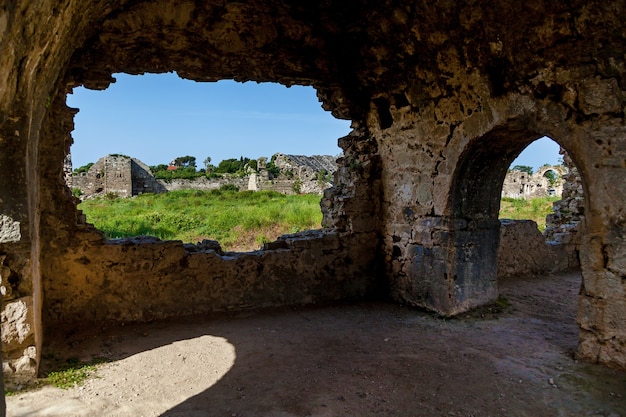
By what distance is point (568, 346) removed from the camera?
4441mm

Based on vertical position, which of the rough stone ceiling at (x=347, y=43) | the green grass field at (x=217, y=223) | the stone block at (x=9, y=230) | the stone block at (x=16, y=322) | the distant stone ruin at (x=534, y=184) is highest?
the rough stone ceiling at (x=347, y=43)

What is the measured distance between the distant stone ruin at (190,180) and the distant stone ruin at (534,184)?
1169 cm

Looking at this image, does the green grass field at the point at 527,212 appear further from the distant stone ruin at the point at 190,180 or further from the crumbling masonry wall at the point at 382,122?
the distant stone ruin at the point at 190,180

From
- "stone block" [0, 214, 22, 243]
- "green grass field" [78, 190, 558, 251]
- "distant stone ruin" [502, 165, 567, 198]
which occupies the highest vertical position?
"distant stone ruin" [502, 165, 567, 198]

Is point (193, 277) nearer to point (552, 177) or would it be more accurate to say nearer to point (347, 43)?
point (347, 43)

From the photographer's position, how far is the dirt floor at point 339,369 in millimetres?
3295

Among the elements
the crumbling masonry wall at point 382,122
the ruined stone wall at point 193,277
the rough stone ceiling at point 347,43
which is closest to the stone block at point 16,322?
the crumbling masonry wall at point 382,122

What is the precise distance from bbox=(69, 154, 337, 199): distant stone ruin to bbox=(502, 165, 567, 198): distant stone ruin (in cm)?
1169

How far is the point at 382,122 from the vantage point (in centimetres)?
641

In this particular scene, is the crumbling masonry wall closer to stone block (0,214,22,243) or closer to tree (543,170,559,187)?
stone block (0,214,22,243)

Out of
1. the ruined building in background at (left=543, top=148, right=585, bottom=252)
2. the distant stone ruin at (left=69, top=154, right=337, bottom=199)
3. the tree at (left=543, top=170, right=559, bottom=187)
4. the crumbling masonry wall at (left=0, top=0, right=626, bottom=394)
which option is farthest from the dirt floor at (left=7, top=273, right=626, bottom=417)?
the tree at (left=543, top=170, right=559, bottom=187)

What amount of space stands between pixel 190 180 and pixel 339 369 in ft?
76.7

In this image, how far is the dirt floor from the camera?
10.8 feet

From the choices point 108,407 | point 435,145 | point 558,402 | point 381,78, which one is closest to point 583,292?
point 558,402
